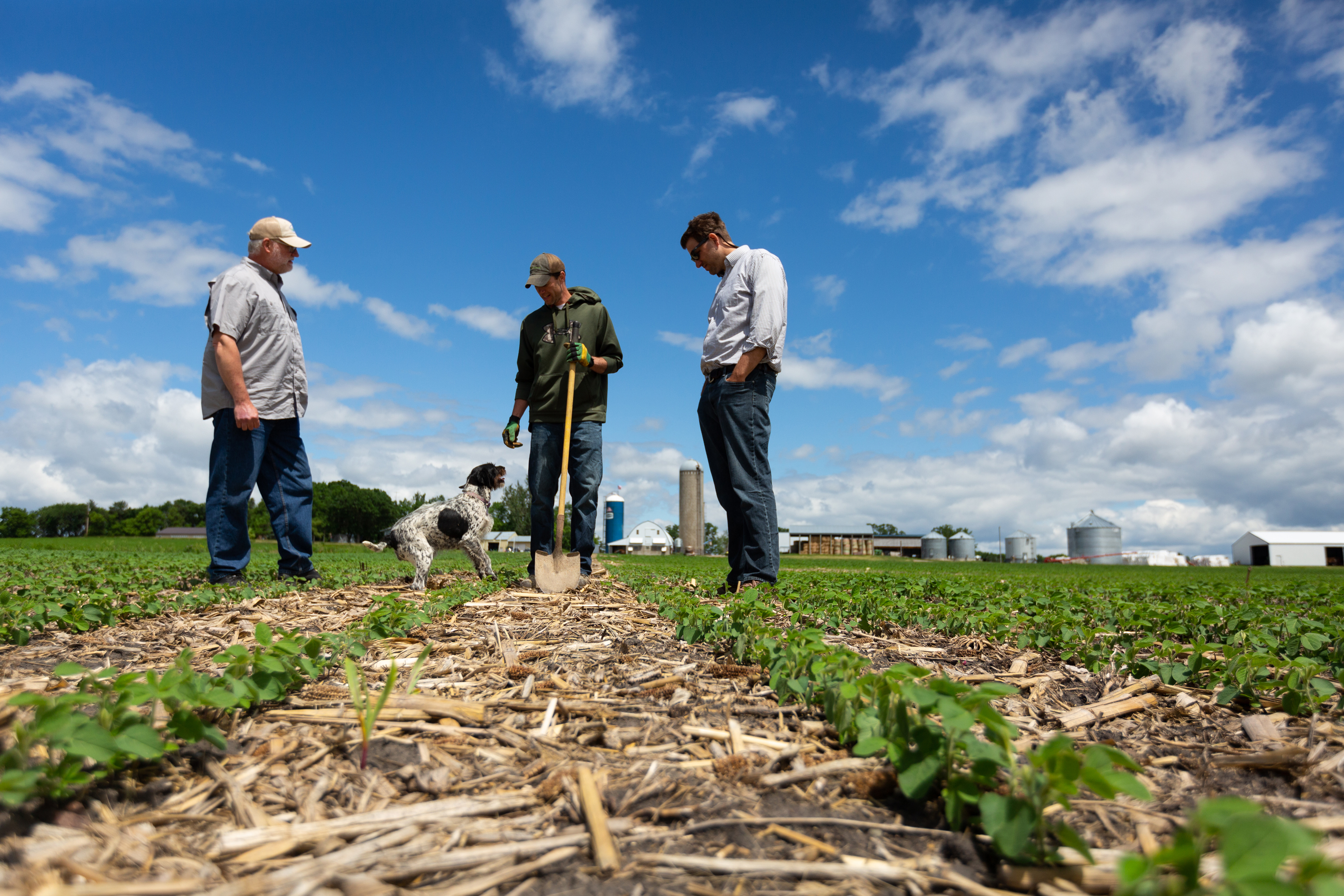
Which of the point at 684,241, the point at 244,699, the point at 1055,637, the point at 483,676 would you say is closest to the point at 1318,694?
the point at 1055,637

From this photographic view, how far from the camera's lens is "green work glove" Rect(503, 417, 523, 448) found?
6.03 meters

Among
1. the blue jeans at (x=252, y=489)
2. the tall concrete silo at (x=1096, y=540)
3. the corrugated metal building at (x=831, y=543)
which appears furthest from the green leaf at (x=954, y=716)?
the tall concrete silo at (x=1096, y=540)

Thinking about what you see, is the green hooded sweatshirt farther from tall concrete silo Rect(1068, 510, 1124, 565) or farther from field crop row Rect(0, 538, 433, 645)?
tall concrete silo Rect(1068, 510, 1124, 565)

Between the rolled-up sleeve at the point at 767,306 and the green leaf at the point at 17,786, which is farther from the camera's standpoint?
the rolled-up sleeve at the point at 767,306

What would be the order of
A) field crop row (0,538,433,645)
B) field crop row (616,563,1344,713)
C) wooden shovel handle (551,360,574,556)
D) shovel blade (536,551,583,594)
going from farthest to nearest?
wooden shovel handle (551,360,574,556), shovel blade (536,551,583,594), field crop row (0,538,433,645), field crop row (616,563,1344,713)

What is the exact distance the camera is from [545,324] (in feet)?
19.2

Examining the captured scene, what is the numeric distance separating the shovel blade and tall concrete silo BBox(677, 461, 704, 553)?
61.3 feet

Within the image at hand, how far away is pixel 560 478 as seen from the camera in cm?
573

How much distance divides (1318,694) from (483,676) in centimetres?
269

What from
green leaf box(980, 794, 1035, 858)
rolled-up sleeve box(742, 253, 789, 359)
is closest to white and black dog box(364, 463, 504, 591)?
rolled-up sleeve box(742, 253, 789, 359)

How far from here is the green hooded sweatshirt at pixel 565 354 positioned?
18.9 ft

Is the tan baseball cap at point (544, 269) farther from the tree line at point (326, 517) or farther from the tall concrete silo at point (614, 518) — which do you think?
the tree line at point (326, 517)

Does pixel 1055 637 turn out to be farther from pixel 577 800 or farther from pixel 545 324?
pixel 545 324

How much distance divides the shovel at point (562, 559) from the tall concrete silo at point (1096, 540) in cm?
5973
